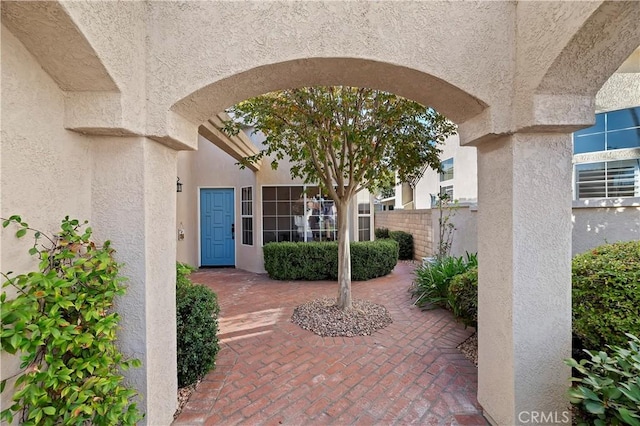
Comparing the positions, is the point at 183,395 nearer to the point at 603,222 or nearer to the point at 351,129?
the point at 351,129

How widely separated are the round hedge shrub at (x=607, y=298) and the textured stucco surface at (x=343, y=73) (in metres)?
0.48

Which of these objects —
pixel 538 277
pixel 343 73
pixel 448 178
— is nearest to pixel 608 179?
pixel 448 178

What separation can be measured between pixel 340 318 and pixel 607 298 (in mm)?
3216

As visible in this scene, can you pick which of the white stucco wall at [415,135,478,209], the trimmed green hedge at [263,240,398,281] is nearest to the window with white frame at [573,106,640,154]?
the white stucco wall at [415,135,478,209]

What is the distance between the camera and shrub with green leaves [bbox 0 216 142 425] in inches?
56.2

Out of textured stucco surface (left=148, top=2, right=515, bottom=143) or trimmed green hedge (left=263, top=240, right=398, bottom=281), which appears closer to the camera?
textured stucco surface (left=148, top=2, right=515, bottom=143)

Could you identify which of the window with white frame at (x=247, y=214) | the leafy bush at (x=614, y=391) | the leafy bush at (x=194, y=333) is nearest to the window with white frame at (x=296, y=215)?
the window with white frame at (x=247, y=214)

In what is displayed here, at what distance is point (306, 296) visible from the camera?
5.82 meters

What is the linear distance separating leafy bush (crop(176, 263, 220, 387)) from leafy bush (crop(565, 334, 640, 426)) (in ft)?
10.7

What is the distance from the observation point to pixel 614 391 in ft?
5.68

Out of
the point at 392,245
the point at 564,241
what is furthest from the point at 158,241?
the point at 392,245

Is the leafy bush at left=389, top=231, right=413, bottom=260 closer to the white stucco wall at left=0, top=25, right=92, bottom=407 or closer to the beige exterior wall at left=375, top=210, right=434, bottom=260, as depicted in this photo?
the beige exterior wall at left=375, top=210, right=434, bottom=260

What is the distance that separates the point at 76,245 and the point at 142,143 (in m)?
0.86

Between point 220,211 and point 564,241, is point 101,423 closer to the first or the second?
point 564,241
